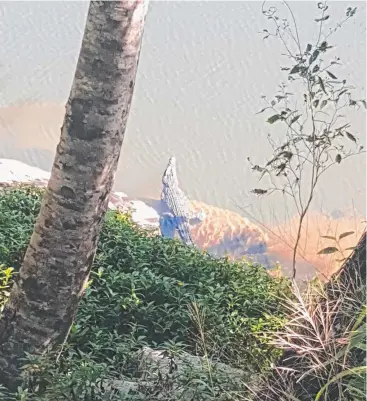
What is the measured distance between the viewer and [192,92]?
3.61m

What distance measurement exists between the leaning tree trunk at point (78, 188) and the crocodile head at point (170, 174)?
178cm

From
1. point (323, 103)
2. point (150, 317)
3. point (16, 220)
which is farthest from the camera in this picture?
point (323, 103)

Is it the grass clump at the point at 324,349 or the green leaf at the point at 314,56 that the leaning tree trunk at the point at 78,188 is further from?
the green leaf at the point at 314,56

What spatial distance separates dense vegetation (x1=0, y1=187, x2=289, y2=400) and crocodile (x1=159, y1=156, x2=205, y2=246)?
0.50 metres

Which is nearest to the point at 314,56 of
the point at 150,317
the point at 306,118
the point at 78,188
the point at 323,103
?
the point at 323,103

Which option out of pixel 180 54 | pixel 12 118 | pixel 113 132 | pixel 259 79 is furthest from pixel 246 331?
pixel 12 118

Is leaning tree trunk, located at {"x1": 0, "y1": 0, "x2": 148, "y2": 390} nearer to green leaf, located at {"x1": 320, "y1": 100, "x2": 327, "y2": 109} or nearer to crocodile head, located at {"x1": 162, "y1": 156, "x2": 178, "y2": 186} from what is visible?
green leaf, located at {"x1": 320, "y1": 100, "x2": 327, "y2": 109}

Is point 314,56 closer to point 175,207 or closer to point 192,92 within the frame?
point 192,92

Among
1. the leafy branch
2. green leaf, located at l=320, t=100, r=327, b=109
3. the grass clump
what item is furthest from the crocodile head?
the grass clump

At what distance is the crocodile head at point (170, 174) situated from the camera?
3.50 meters

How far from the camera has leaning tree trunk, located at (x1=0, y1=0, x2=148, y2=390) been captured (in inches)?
62.0

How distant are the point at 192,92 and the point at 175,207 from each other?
24.6 inches

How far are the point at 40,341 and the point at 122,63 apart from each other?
0.73 m

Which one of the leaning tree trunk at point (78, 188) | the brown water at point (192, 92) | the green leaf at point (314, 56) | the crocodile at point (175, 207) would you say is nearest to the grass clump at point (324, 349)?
the leaning tree trunk at point (78, 188)
